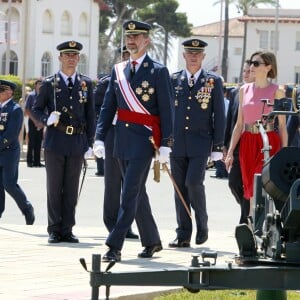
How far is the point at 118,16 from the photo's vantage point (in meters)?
122

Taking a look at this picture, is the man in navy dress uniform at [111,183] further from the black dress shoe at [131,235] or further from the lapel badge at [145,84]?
the lapel badge at [145,84]

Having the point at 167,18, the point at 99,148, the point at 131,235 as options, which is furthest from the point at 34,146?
the point at 167,18

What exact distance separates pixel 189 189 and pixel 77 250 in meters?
1.42

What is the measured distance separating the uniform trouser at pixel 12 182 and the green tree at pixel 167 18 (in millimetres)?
105907

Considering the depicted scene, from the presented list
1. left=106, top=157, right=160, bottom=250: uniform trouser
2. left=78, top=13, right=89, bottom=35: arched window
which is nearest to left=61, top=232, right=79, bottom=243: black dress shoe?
left=106, top=157, right=160, bottom=250: uniform trouser

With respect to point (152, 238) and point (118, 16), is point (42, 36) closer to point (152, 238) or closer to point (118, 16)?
point (118, 16)

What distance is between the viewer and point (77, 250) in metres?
12.3

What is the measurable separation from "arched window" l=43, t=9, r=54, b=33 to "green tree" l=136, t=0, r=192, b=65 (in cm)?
1594

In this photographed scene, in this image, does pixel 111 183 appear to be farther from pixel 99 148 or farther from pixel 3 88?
pixel 3 88

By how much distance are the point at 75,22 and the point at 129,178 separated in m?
99.5

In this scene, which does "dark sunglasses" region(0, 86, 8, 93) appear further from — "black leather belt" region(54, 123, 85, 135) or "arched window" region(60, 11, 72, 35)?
"arched window" region(60, 11, 72, 35)

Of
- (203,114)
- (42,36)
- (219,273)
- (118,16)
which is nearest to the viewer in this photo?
(219,273)

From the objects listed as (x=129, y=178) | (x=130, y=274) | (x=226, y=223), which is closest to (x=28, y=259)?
(x=129, y=178)

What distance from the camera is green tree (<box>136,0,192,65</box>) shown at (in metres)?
123
